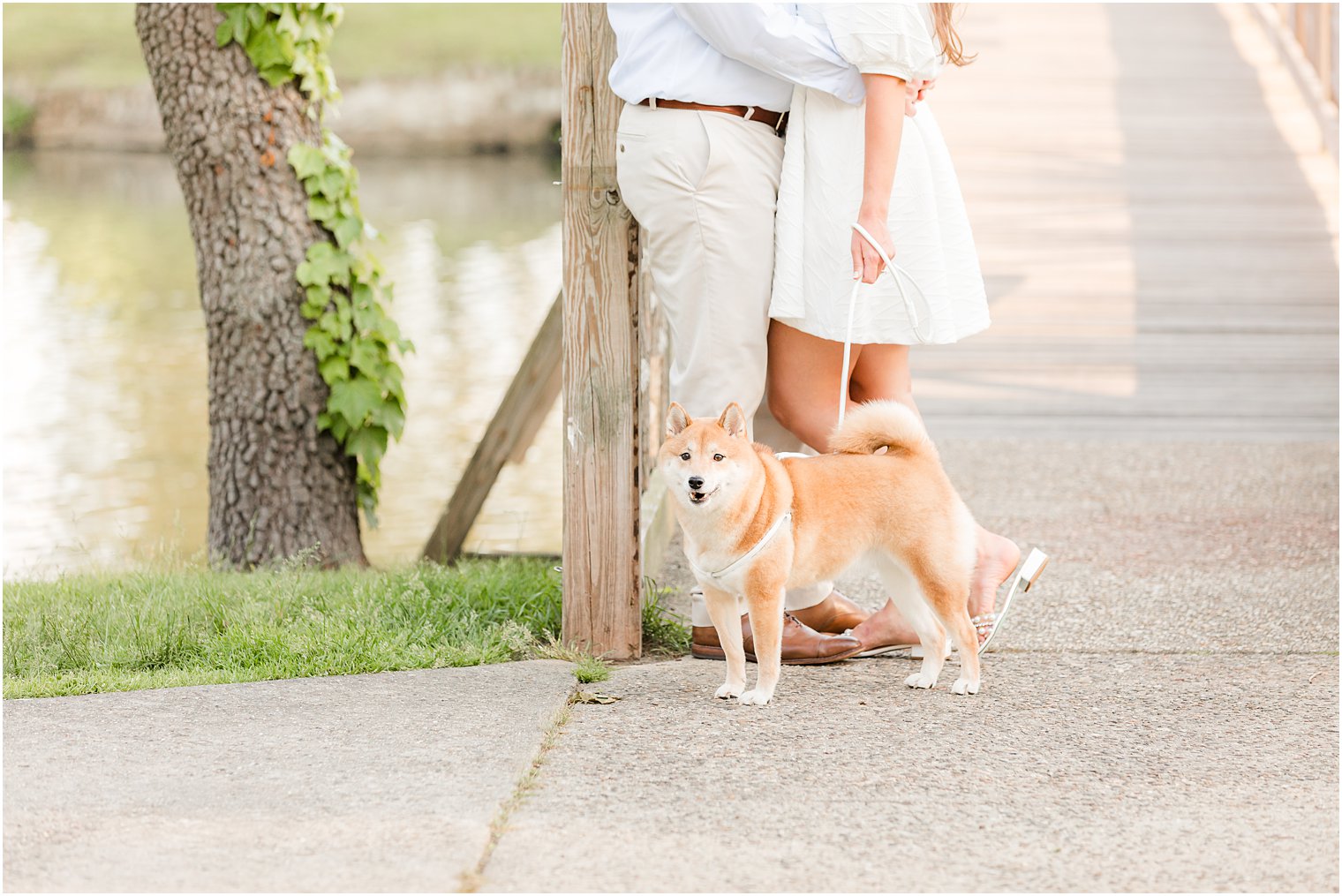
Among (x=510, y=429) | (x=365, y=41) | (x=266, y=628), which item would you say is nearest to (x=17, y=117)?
(x=365, y=41)

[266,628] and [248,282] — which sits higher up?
[248,282]

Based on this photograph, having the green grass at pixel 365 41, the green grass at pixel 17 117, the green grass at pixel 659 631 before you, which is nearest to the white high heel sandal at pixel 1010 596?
the green grass at pixel 659 631

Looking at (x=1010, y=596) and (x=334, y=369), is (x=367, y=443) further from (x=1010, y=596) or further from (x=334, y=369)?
(x=1010, y=596)

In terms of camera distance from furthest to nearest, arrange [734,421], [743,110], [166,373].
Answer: [166,373] < [743,110] < [734,421]

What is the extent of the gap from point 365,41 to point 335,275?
66.8 feet

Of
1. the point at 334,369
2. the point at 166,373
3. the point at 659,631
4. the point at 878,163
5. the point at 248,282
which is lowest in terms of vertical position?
the point at 166,373

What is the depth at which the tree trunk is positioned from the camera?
491 centimetres

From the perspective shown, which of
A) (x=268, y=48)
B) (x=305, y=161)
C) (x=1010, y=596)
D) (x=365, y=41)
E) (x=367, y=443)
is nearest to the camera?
(x=1010, y=596)

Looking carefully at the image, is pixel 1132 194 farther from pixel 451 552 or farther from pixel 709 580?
pixel 709 580

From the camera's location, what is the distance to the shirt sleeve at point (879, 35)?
9.61 ft

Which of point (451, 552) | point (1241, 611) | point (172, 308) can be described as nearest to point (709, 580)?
point (1241, 611)

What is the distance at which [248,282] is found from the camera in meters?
5.01

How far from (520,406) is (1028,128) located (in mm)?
7201

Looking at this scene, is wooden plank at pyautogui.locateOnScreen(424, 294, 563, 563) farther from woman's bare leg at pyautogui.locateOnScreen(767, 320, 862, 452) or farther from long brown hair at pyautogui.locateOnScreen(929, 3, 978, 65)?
long brown hair at pyautogui.locateOnScreen(929, 3, 978, 65)
